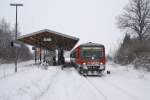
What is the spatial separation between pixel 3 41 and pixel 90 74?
6133cm

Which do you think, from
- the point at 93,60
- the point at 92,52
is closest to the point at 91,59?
the point at 93,60

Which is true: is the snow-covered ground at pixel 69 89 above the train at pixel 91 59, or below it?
below

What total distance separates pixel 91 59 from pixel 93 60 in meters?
0.22

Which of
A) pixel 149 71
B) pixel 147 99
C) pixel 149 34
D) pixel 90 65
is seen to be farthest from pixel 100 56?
pixel 149 34

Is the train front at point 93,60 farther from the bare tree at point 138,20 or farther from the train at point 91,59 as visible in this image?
the bare tree at point 138,20

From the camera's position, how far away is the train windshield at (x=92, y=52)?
2636 cm

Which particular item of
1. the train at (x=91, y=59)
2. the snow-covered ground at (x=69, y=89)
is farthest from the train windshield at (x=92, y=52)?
the snow-covered ground at (x=69, y=89)

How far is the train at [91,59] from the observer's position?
2600cm

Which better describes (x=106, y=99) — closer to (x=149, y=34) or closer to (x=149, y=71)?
(x=149, y=71)

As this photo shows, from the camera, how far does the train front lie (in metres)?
26.0

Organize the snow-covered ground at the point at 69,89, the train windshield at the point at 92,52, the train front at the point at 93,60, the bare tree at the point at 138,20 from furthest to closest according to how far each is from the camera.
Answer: the bare tree at the point at 138,20
the train windshield at the point at 92,52
the train front at the point at 93,60
the snow-covered ground at the point at 69,89

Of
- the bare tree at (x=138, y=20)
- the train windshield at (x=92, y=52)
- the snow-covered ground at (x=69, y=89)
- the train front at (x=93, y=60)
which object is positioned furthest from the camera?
the bare tree at (x=138, y=20)

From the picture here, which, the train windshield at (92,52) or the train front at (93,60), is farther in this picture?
the train windshield at (92,52)

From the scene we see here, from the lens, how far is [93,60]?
1029 inches
